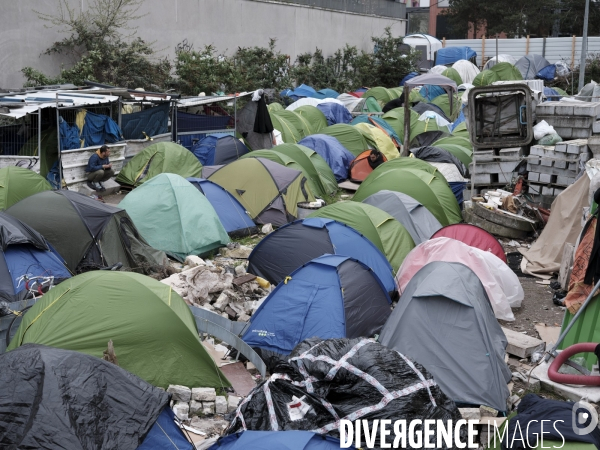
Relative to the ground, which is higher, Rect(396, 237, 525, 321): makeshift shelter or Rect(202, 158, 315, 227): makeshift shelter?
Rect(202, 158, 315, 227): makeshift shelter

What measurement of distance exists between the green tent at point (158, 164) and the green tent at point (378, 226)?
17.3 ft

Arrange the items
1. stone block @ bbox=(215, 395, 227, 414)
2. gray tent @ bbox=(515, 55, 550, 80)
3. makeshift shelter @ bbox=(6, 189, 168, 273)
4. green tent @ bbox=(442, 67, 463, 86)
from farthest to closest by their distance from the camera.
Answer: gray tent @ bbox=(515, 55, 550, 80)
green tent @ bbox=(442, 67, 463, 86)
makeshift shelter @ bbox=(6, 189, 168, 273)
stone block @ bbox=(215, 395, 227, 414)

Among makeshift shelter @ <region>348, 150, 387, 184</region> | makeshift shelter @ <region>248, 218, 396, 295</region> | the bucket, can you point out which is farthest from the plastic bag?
makeshift shelter @ <region>248, 218, 396, 295</region>

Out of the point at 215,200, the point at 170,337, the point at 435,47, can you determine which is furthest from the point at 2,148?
the point at 435,47

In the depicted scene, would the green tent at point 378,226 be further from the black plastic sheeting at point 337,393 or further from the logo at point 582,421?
the logo at point 582,421

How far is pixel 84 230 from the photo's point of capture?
35.6 ft

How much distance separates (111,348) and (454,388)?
138 inches

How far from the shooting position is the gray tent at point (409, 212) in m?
12.9

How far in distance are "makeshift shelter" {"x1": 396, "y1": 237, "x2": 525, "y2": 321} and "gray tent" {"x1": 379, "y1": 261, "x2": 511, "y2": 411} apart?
6.30ft

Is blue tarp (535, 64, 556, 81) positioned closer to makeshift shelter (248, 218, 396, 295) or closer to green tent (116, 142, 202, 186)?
green tent (116, 142, 202, 186)

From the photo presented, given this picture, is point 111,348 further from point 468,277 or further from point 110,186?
point 110,186

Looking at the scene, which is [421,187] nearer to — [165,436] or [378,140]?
[378,140]

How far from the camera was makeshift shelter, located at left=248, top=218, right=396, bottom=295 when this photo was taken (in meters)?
10.8

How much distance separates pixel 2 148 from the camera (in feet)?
49.2
